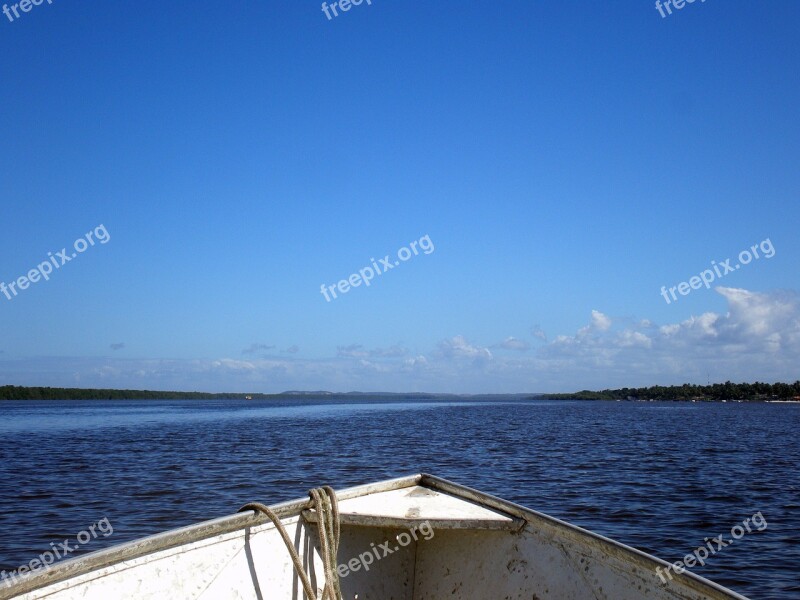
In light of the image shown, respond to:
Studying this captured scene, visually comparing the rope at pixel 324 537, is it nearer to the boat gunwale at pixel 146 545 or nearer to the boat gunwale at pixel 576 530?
the boat gunwale at pixel 146 545

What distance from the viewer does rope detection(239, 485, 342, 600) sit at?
5.14 m

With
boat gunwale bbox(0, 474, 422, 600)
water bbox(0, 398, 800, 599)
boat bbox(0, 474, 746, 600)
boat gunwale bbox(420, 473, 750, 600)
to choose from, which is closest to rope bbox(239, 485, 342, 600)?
boat bbox(0, 474, 746, 600)

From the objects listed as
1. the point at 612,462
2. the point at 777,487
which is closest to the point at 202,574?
the point at 777,487

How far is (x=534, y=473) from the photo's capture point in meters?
21.0

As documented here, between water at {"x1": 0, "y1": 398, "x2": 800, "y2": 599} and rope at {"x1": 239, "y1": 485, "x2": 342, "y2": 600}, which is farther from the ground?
rope at {"x1": 239, "y1": 485, "x2": 342, "y2": 600}

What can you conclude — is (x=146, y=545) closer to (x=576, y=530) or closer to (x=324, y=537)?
(x=324, y=537)

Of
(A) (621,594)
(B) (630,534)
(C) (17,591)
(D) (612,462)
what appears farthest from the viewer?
(D) (612,462)

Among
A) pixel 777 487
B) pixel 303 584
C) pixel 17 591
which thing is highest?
pixel 17 591

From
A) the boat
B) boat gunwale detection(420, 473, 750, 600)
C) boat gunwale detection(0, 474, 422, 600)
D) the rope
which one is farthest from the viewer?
the rope

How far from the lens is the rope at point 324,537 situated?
16.9 ft

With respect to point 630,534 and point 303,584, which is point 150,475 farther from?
point 303,584

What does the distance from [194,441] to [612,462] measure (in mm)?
21318

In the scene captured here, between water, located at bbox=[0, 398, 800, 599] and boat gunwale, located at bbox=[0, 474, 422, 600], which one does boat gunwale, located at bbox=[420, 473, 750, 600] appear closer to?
boat gunwale, located at bbox=[0, 474, 422, 600]

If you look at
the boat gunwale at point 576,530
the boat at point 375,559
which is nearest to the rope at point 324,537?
the boat at point 375,559
